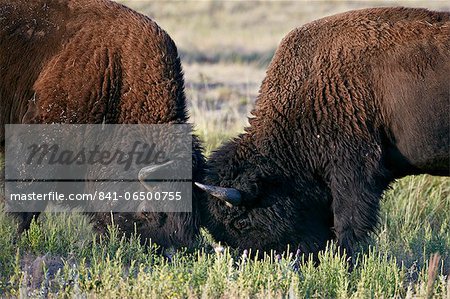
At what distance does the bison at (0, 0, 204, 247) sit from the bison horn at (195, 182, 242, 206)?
0.33 m

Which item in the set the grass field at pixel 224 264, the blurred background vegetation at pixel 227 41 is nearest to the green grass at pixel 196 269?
the grass field at pixel 224 264

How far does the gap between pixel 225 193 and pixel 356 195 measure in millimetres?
1136

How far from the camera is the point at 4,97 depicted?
8141 millimetres

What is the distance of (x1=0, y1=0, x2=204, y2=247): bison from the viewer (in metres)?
7.84

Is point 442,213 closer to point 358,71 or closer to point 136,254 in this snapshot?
point 358,71

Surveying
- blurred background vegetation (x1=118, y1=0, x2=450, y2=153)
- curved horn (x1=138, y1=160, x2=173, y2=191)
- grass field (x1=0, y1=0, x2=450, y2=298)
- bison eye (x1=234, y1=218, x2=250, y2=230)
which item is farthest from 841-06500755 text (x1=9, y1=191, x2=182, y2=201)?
blurred background vegetation (x1=118, y1=0, x2=450, y2=153)

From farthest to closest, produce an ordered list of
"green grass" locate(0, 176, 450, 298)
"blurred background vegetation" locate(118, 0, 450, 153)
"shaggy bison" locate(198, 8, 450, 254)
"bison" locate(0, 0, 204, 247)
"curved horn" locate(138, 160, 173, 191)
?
"blurred background vegetation" locate(118, 0, 450, 153), "bison" locate(0, 0, 204, 247), "shaggy bison" locate(198, 8, 450, 254), "curved horn" locate(138, 160, 173, 191), "green grass" locate(0, 176, 450, 298)

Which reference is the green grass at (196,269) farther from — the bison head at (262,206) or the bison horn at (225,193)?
the bison horn at (225,193)

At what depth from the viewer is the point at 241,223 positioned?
7.58 metres

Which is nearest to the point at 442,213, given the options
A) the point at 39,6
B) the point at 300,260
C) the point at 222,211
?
the point at 300,260

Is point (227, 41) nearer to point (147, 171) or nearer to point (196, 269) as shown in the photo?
point (147, 171)

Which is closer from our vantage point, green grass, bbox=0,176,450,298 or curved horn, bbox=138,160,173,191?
green grass, bbox=0,176,450,298

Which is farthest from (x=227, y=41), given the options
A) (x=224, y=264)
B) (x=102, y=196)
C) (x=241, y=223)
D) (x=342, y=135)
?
(x=224, y=264)

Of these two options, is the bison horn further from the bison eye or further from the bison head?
the bison eye
